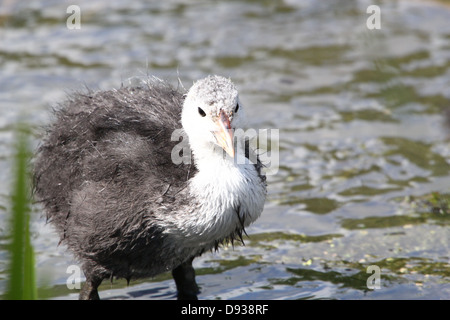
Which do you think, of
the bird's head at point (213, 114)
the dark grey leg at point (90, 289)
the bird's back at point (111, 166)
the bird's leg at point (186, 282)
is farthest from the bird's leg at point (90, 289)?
the bird's head at point (213, 114)

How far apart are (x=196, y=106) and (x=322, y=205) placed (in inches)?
118

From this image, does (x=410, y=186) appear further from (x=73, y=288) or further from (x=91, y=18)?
(x=91, y=18)

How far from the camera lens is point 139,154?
497cm

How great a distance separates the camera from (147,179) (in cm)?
489

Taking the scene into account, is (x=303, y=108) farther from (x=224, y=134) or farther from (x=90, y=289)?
(x=224, y=134)

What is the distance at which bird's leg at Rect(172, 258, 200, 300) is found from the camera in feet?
18.8

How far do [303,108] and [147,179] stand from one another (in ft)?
16.4

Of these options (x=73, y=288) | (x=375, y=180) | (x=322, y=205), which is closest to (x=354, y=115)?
(x=375, y=180)

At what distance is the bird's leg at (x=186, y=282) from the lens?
5.74 metres

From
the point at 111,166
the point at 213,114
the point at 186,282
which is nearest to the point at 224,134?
the point at 213,114

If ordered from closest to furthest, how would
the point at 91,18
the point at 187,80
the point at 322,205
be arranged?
1. the point at 322,205
2. the point at 187,80
3. the point at 91,18

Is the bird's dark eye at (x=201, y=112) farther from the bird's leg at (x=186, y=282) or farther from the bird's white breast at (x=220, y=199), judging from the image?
the bird's leg at (x=186, y=282)

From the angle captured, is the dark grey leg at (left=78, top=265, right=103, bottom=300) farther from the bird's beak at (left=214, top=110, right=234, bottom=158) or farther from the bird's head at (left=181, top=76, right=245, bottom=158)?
the bird's beak at (left=214, top=110, right=234, bottom=158)

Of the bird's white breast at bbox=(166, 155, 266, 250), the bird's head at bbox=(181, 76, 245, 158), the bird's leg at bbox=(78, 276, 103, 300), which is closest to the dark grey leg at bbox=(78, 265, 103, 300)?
the bird's leg at bbox=(78, 276, 103, 300)
